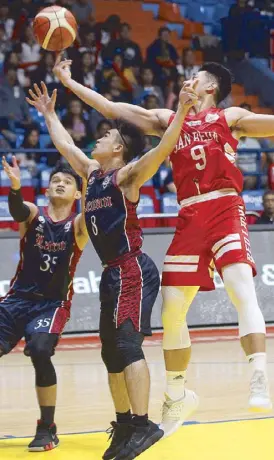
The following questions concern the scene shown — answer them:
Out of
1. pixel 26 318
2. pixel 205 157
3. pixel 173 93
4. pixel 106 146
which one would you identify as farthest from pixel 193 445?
pixel 173 93

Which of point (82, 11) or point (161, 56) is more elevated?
point (82, 11)

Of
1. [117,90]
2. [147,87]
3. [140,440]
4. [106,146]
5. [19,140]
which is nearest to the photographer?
[140,440]

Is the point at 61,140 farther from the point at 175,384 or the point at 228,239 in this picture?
the point at 175,384

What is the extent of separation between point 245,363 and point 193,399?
3.49m

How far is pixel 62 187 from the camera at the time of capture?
21.7 ft

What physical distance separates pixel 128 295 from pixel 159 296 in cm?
565

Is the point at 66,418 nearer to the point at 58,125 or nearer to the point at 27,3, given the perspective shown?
the point at 58,125

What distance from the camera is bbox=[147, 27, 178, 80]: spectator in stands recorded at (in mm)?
17281

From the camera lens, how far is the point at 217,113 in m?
6.20

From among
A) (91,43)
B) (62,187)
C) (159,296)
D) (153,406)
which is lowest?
(153,406)

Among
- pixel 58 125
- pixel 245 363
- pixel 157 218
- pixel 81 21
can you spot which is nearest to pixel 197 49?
pixel 81 21

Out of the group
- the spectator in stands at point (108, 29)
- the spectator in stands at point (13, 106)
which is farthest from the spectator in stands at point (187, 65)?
the spectator in stands at point (13, 106)

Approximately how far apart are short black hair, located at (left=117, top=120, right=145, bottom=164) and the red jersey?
0.25m

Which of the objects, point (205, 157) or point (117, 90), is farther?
point (117, 90)
